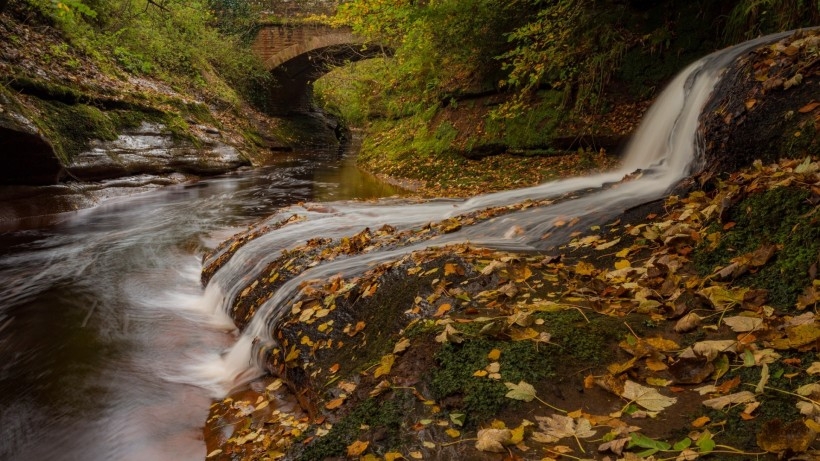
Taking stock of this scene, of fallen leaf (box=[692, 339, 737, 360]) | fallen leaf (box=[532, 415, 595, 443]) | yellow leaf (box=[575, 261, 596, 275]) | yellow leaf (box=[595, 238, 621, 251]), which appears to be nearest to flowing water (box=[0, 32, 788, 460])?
yellow leaf (box=[595, 238, 621, 251])

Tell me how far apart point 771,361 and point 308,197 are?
998 centimetres

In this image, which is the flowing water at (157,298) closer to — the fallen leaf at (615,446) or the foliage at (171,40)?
the fallen leaf at (615,446)

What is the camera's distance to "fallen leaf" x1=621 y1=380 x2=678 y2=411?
5.71 feet

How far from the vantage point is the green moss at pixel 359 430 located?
1.95 metres

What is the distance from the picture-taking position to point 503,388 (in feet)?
6.43

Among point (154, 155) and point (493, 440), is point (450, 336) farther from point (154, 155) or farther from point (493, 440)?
point (154, 155)

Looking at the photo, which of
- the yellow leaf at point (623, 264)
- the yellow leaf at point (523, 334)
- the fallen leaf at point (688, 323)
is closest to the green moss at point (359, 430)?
the yellow leaf at point (523, 334)

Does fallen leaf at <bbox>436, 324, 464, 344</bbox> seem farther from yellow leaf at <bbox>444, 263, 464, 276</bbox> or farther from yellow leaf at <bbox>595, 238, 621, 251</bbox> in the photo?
yellow leaf at <bbox>595, 238, 621, 251</bbox>

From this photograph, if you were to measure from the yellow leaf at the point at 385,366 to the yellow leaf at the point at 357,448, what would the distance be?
44 cm

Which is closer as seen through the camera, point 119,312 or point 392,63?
point 119,312

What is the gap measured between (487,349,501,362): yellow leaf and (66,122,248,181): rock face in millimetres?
10331

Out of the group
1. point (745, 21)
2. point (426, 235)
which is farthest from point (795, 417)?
point (745, 21)

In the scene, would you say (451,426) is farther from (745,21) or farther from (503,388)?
(745,21)

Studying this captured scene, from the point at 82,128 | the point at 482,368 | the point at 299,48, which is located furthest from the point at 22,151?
the point at 299,48
